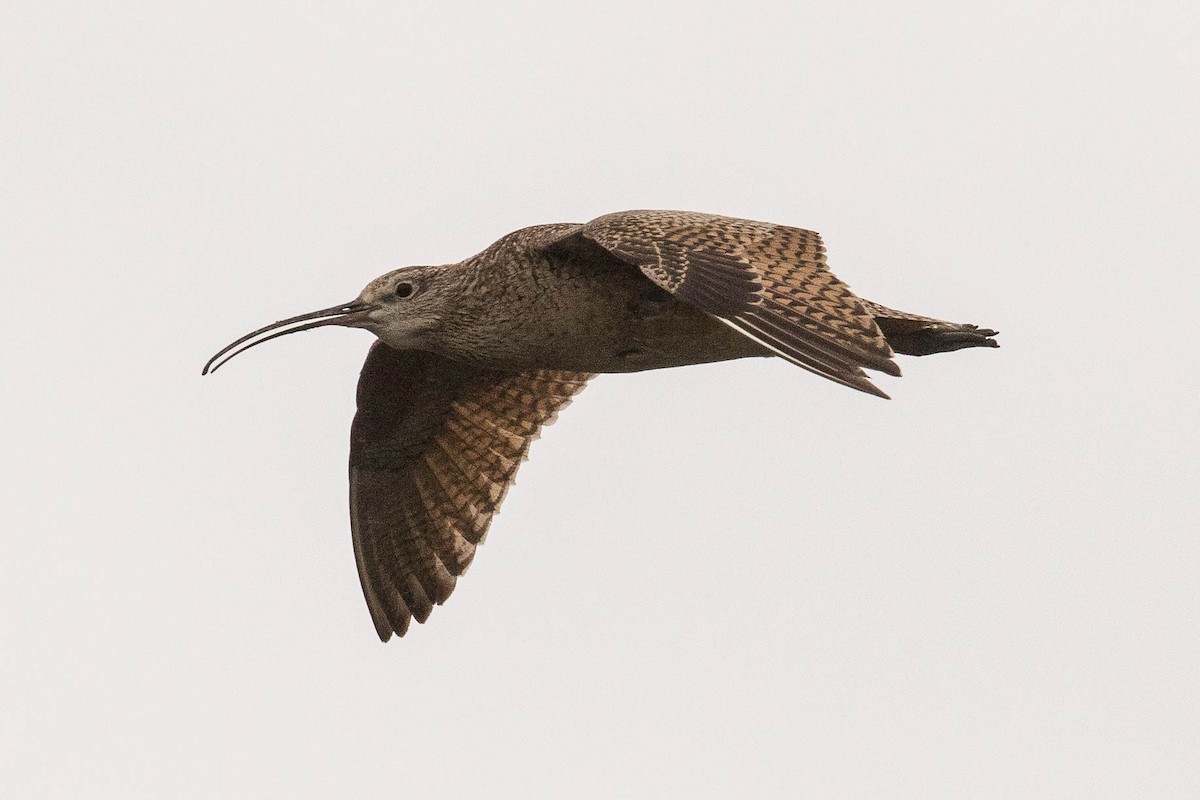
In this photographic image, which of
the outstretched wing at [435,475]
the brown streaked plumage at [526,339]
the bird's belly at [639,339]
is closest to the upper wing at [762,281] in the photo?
the brown streaked plumage at [526,339]

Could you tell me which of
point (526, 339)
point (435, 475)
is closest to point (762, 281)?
point (526, 339)

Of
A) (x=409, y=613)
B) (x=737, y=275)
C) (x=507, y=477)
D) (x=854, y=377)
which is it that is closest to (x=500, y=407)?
(x=507, y=477)

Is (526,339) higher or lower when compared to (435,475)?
higher

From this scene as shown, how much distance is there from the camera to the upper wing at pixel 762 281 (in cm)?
1241

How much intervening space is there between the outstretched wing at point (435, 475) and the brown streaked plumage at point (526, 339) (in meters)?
0.01

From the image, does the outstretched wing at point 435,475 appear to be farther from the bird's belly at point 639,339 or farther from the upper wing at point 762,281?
the upper wing at point 762,281

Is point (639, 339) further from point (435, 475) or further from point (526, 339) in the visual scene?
point (435, 475)

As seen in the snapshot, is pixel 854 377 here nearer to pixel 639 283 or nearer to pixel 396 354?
pixel 639 283

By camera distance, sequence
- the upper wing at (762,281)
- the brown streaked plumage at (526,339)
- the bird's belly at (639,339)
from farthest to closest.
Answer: the bird's belly at (639,339) → the brown streaked plumage at (526,339) → the upper wing at (762,281)

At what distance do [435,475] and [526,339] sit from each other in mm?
2660

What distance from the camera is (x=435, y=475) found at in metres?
17.0

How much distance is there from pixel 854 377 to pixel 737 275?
135 centimetres

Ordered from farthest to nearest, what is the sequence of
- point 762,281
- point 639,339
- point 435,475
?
point 435,475
point 639,339
point 762,281

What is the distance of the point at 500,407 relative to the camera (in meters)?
17.0
